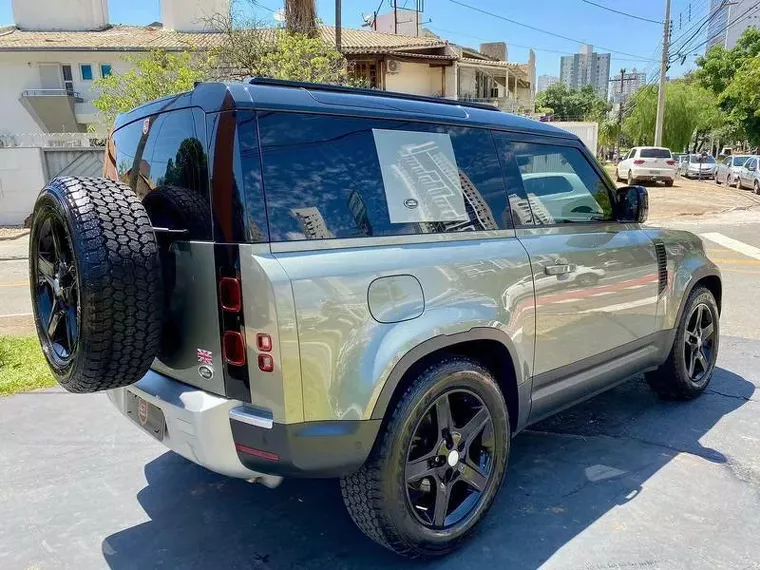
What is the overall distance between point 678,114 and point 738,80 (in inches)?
395

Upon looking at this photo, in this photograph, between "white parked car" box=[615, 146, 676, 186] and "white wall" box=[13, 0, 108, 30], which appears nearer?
"white parked car" box=[615, 146, 676, 186]

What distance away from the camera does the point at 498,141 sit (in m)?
3.09

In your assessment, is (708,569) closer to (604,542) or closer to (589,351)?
(604,542)

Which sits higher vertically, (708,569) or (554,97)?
(554,97)

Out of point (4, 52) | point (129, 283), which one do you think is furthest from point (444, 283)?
point (4, 52)

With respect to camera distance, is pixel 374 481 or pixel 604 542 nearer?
pixel 374 481

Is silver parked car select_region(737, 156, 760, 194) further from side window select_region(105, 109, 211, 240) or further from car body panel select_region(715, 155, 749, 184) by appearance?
side window select_region(105, 109, 211, 240)

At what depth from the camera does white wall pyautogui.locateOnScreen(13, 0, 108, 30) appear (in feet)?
101

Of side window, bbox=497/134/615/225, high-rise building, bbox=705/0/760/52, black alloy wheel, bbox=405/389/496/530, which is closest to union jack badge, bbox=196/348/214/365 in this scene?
black alloy wheel, bbox=405/389/496/530

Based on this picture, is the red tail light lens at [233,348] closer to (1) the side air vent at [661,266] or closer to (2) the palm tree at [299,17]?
(1) the side air vent at [661,266]

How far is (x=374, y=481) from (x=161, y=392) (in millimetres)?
978

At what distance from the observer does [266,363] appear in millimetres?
2133

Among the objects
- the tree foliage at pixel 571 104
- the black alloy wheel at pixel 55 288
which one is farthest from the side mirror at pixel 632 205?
the tree foliage at pixel 571 104

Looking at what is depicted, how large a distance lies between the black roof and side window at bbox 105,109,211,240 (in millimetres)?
76
